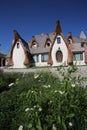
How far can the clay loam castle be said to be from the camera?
37.9 m

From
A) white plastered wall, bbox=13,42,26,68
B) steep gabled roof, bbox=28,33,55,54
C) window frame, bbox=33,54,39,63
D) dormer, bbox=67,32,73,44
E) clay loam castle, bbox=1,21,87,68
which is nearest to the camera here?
clay loam castle, bbox=1,21,87,68

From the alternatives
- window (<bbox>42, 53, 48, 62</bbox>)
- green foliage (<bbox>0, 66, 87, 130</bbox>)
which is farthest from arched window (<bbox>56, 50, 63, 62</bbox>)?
green foliage (<bbox>0, 66, 87, 130</bbox>)

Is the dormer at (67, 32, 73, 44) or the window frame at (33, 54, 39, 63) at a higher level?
the dormer at (67, 32, 73, 44)

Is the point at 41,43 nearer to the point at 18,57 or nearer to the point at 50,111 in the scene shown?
the point at 18,57

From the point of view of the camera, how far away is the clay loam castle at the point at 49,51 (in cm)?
3794

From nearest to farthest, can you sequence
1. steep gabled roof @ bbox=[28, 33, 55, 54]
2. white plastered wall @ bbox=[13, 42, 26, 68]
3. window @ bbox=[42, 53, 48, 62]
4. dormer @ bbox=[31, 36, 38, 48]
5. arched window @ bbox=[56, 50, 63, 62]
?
arched window @ bbox=[56, 50, 63, 62]
white plastered wall @ bbox=[13, 42, 26, 68]
window @ bbox=[42, 53, 48, 62]
steep gabled roof @ bbox=[28, 33, 55, 54]
dormer @ bbox=[31, 36, 38, 48]

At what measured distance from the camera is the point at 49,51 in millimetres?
38906

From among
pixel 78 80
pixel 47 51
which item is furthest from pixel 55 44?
pixel 78 80

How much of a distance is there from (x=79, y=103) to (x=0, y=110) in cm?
194

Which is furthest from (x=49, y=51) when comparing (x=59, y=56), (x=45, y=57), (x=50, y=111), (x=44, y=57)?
(x=50, y=111)

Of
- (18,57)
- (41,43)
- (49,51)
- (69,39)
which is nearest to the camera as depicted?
(49,51)

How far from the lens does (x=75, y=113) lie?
413 centimetres

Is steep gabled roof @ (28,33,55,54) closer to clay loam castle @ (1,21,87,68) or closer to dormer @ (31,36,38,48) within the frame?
clay loam castle @ (1,21,87,68)


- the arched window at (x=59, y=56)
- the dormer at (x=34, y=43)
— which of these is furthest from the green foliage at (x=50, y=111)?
the dormer at (x=34, y=43)
